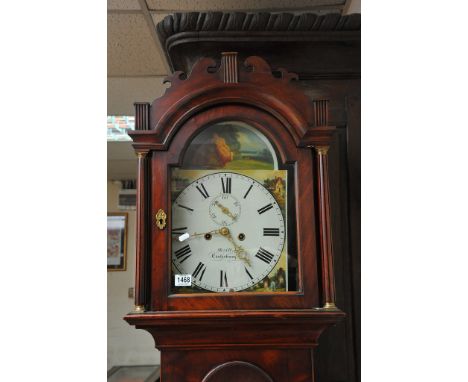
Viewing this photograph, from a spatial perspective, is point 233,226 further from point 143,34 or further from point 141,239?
point 143,34

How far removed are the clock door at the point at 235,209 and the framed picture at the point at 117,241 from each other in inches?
175

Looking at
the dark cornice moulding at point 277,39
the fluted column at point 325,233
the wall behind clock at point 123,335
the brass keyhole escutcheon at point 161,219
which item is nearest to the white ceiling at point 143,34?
the dark cornice moulding at point 277,39

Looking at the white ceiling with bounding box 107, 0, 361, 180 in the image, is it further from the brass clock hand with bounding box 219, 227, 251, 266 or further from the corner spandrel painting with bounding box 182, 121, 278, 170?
the brass clock hand with bounding box 219, 227, 251, 266

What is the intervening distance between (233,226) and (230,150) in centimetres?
15

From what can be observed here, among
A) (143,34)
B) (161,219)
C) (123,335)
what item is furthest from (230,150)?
(123,335)

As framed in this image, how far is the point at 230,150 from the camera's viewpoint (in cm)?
102

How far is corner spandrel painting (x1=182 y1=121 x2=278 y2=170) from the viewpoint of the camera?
101cm

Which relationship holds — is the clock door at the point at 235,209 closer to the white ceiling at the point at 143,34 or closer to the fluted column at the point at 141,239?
the fluted column at the point at 141,239

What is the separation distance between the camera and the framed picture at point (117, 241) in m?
5.29

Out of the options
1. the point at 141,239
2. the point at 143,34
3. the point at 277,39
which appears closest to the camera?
the point at 141,239

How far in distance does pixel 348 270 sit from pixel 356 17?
569 mm

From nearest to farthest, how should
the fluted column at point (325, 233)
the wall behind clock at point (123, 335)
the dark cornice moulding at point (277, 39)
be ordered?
the fluted column at point (325, 233)
the dark cornice moulding at point (277, 39)
the wall behind clock at point (123, 335)

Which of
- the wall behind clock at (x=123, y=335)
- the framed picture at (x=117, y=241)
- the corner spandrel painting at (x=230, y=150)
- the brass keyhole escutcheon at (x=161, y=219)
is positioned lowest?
the wall behind clock at (x=123, y=335)

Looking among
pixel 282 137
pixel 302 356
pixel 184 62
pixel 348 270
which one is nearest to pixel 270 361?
pixel 302 356
